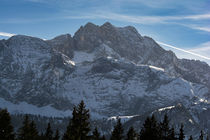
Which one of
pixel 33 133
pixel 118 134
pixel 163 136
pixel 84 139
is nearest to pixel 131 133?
pixel 118 134

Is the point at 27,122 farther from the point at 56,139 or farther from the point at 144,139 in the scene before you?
the point at 56,139

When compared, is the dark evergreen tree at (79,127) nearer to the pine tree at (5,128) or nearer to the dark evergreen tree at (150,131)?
the pine tree at (5,128)

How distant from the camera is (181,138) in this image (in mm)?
55344

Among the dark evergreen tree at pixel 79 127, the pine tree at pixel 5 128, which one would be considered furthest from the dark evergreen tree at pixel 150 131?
the pine tree at pixel 5 128

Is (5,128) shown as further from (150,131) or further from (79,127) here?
(150,131)

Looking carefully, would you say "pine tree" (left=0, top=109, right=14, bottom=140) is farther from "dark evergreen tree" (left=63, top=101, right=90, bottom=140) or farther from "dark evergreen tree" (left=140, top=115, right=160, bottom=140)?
"dark evergreen tree" (left=140, top=115, right=160, bottom=140)

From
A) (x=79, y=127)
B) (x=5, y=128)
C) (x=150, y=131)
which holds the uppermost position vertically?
(x=79, y=127)

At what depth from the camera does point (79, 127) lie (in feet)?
123

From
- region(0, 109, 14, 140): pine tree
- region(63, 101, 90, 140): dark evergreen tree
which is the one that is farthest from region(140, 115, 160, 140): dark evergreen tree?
region(0, 109, 14, 140): pine tree

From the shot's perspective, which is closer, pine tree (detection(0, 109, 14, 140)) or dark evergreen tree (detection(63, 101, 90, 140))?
dark evergreen tree (detection(63, 101, 90, 140))

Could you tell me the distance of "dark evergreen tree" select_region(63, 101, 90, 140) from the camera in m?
37.1

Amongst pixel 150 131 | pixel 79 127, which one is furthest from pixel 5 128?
pixel 150 131

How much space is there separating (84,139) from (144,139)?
1143 cm

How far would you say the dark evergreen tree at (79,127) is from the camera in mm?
37062
